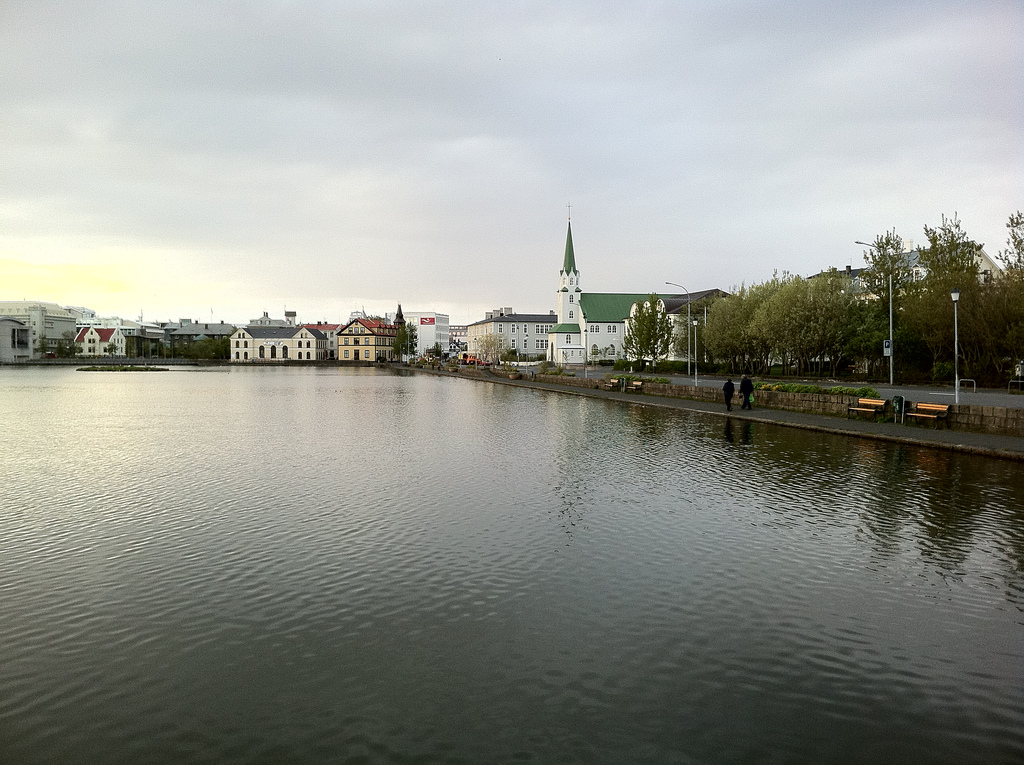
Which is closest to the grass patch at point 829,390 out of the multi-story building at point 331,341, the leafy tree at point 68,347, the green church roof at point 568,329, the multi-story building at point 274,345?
the green church roof at point 568,329

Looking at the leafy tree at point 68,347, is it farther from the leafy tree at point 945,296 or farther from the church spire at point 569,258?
the leafy tree at point 945,296

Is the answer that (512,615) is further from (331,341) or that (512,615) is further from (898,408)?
(331,341)

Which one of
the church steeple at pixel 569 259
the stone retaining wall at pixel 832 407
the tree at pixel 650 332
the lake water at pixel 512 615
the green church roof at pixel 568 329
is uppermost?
the church steeple at pixel 569 259

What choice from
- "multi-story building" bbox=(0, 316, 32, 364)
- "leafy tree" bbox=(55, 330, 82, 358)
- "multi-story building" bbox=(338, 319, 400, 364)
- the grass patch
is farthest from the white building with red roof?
the grass patch

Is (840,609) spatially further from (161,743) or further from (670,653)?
(161,743)

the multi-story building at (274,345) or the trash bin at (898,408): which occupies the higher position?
the multi-story building at (274,345)

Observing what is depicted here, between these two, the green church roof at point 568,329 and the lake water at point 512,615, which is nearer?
the lake water at point 512,615

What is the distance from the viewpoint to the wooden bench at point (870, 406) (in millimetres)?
26641

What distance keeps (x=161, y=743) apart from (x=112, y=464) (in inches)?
603

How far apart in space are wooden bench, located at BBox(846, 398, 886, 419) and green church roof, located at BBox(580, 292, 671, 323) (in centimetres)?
10457

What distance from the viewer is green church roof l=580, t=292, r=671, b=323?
438 feet

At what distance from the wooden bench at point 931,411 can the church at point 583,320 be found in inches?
3960

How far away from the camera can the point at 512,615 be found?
7.80m

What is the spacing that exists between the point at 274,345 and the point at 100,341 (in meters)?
55.5
